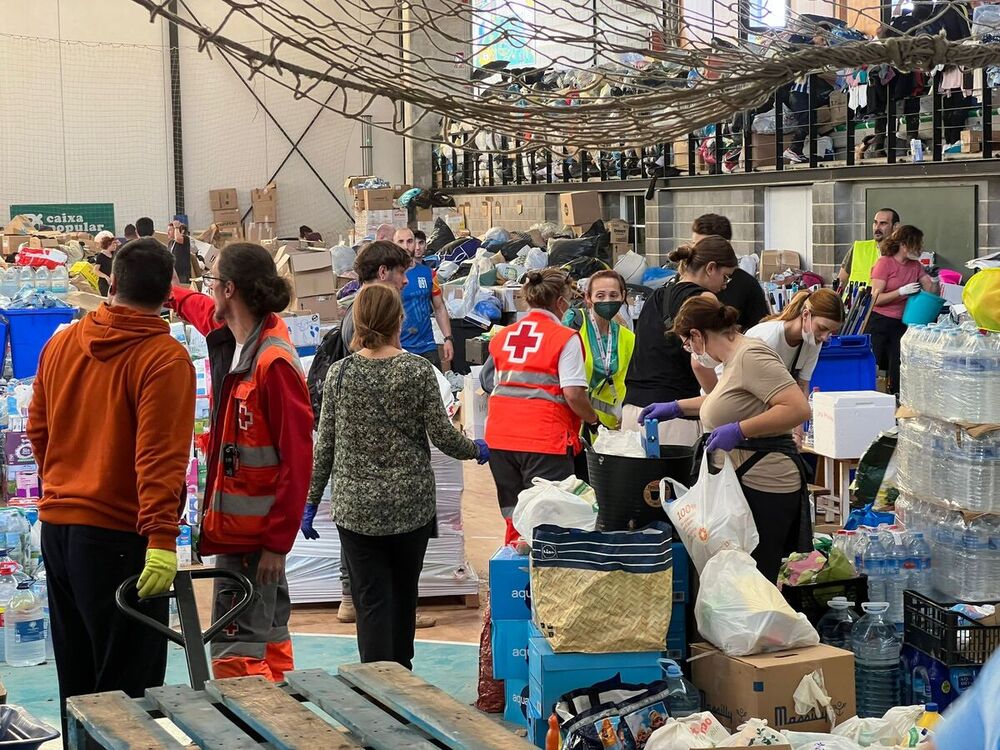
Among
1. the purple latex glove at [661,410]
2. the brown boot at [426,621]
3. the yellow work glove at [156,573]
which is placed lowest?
the brown boot at [426,621]

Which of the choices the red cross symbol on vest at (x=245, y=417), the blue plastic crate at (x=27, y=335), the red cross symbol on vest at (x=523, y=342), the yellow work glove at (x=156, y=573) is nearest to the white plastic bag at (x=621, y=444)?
the red cross symbol on vest at (x=523, y=342)

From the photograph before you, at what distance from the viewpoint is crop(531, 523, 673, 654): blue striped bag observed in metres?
3.91

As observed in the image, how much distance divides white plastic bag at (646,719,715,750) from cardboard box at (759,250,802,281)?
34.5 feet

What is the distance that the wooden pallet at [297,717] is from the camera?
256cm

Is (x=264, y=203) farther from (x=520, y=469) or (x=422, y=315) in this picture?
(x=520, y=469)

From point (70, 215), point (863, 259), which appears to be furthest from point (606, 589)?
point (70, 215)

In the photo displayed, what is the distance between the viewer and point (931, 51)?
253 cm

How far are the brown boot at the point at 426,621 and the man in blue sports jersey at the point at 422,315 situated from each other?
2676 millimetres

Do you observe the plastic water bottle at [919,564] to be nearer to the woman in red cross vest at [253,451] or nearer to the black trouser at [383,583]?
the black trouser at [383,583]

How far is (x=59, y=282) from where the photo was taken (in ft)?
35.0

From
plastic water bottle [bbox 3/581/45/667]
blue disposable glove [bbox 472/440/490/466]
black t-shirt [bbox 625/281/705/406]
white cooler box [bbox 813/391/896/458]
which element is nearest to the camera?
blue disposable glove [bbox 472/440/490/466]

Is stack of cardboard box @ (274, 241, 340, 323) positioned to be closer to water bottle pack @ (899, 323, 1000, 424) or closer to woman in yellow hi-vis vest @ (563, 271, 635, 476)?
woman in yellow hi-vis vest @ (563, 271, 635, 476)

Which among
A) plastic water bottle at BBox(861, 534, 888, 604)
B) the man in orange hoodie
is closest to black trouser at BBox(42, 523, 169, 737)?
the man in orange hoodie

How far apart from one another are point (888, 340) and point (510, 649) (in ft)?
21.7
